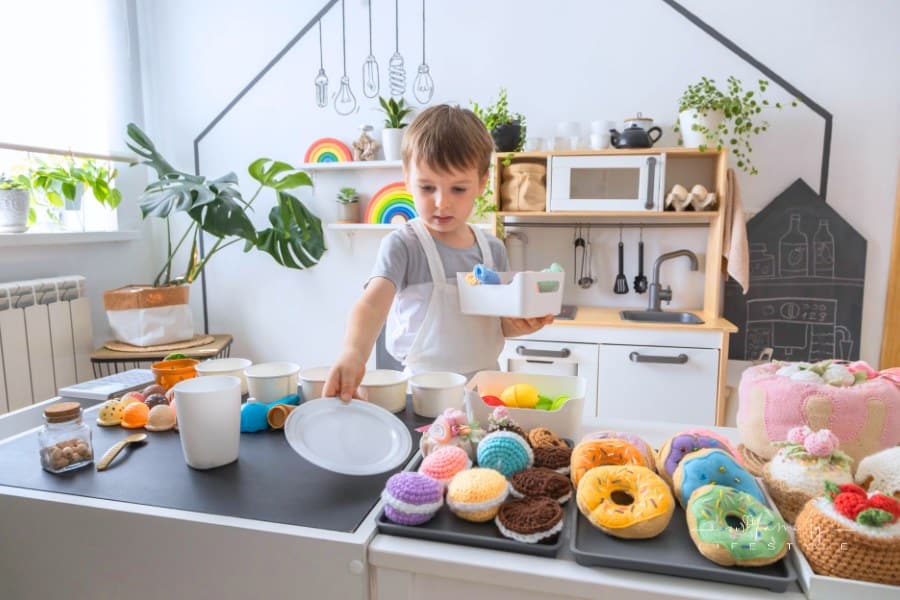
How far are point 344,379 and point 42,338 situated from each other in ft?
6.81

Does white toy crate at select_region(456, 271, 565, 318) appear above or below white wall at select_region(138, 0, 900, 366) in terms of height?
below

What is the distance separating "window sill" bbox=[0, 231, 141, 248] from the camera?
7.52 ft

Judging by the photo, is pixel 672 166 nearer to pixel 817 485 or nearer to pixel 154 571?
pixel 817 485

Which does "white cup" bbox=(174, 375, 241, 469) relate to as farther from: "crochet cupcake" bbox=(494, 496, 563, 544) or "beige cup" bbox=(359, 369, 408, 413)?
"crochet cupcake" bbox=(494, 496, 563, 544)

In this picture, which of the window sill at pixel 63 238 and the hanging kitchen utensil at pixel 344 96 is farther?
the hanging kitchen utensil at pixel 344 96

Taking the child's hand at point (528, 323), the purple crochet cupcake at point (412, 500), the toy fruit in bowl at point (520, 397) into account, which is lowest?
the purple crochet cupcake at point (412, 500)

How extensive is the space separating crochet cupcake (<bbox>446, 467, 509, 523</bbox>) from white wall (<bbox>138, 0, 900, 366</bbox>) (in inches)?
86.6

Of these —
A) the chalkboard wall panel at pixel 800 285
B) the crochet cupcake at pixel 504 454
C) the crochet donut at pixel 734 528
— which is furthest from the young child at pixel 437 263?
the chalkboard wall panel at pixel 800 285

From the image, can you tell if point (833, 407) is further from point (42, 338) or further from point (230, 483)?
point (42, 338)

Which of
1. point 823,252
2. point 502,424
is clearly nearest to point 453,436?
point 502,424

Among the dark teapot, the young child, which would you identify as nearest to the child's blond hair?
the young child

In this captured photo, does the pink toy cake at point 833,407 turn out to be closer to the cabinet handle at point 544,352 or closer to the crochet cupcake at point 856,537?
the crochet cupcake at point 856,537

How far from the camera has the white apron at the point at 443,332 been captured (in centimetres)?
131

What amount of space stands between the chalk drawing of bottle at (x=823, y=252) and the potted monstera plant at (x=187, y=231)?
2.30 metres
